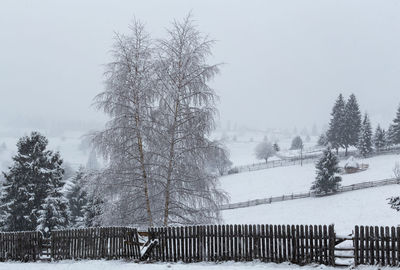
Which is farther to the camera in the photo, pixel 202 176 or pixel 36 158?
pixel 36 158

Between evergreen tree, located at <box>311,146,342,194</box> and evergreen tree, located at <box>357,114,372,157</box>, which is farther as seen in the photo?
evergreen tree, located at <box>357,114,372,157</box>

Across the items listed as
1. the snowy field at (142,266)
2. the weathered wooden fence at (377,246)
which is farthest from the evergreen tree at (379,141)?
the snowy field at (142,266)

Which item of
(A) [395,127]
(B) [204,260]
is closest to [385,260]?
(B) [204,260]

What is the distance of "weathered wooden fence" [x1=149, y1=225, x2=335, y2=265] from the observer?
511 inches

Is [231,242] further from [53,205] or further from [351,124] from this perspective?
[351,124]

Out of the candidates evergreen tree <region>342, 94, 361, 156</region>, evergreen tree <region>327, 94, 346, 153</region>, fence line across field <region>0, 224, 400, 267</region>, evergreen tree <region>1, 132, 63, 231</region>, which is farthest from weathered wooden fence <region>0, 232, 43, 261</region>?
evergreen tree <region>342, 94, 361, 156</region>

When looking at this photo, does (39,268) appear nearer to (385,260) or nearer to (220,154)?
(220,154)

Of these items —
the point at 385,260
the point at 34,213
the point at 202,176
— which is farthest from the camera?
the point at 34,213

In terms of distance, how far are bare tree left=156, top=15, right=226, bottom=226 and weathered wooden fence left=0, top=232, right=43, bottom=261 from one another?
581cm

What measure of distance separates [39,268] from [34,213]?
17.9m

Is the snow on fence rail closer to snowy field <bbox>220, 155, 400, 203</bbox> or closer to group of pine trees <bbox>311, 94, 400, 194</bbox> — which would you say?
snowy field <bbox>220, 155, 400, 203</bbox>

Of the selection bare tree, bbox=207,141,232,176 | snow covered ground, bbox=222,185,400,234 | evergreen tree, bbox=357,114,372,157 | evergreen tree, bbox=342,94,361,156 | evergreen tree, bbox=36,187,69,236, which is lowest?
snow covered ground, bbox=222,185,400,234

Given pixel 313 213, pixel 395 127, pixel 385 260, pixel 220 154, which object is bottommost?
pixel 313 213

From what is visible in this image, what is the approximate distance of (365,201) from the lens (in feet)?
149
